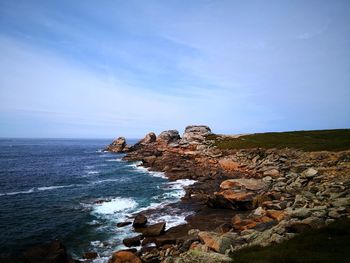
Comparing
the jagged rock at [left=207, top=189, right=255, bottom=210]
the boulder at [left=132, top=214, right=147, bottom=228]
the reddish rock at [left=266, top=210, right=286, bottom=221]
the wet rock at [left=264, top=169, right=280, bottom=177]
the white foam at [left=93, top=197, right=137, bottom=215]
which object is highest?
the wet rock at [left=264, top=169, right=280, bottom=177]

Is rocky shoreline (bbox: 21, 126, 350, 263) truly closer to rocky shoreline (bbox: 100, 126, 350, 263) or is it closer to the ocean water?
rocky shoreline (bbox: 100, 126, 350, 263)

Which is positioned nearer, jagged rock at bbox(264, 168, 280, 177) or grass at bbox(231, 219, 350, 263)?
grass at bbox(231, 219, 350, 263)

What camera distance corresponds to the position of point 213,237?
21734 mm

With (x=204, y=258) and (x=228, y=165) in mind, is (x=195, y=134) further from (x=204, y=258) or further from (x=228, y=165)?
(x=204, y=258)

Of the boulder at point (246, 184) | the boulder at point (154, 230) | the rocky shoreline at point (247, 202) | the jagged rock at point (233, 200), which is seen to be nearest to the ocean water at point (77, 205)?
the boulder at point (154, 230)

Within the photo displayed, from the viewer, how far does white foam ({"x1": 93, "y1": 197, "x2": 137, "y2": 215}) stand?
41.3 metres

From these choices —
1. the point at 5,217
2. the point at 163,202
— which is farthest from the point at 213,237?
the point at 5,217

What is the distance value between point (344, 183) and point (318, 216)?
570 inches

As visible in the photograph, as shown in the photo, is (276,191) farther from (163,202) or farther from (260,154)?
(260,154)

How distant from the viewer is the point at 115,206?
4412cm

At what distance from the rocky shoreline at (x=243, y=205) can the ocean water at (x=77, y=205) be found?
278 centimetres

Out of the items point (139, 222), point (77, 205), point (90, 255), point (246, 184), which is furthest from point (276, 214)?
point (77, 205)

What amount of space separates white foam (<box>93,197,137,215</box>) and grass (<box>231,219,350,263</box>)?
93.3ft

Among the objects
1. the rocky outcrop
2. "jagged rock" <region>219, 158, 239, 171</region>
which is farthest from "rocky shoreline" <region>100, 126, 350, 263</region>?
the rocky outcrop
